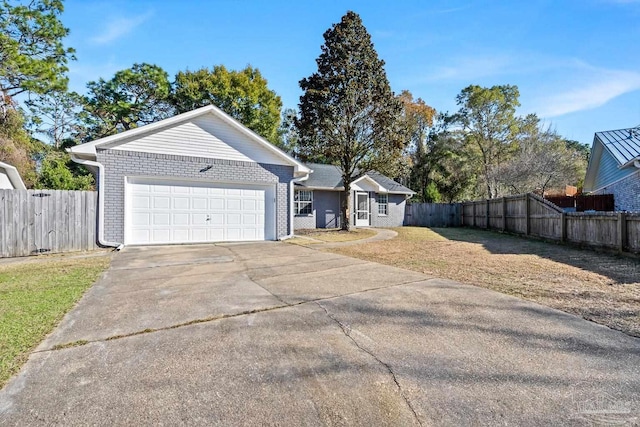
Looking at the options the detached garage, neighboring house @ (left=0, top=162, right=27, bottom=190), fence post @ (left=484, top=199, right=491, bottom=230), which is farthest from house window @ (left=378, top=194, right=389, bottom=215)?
neighboring house @ (left=0, top=162, right=27, bottom=190)

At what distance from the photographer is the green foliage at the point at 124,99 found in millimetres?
25922

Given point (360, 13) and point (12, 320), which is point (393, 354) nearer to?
point (12, 320)

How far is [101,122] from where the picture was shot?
87.4ft

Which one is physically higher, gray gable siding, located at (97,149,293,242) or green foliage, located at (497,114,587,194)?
green foliage, located at (497,114,587,194)

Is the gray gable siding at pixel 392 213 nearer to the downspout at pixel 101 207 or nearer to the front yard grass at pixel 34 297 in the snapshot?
the downspout at pixel 101 207

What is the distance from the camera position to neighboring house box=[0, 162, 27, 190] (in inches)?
492

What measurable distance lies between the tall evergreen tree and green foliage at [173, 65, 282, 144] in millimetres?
13715

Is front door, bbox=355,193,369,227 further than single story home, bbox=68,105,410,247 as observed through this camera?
Yes

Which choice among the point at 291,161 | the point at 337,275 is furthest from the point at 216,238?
the point at 337,275

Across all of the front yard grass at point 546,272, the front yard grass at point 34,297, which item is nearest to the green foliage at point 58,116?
the front yard grass at point 34,297

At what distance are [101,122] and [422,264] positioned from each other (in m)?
30.1

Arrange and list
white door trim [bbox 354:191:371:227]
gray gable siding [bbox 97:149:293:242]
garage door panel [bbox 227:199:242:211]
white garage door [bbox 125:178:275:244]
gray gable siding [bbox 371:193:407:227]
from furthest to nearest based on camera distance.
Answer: gray gable siding [bbox 371:193:407:227], white door trim [bbox 354:191:371:227], garage door panel [bbox 227:199:242:211], white garage door [bbox 125:178:275:244], gray gable siding [bbox 97:149:293:242]

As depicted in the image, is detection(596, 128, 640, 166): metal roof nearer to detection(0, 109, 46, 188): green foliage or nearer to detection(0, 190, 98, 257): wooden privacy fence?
detection(0, 190, 98, 257): wooden privacy fence

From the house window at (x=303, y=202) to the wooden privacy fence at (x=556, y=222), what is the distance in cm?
1026
